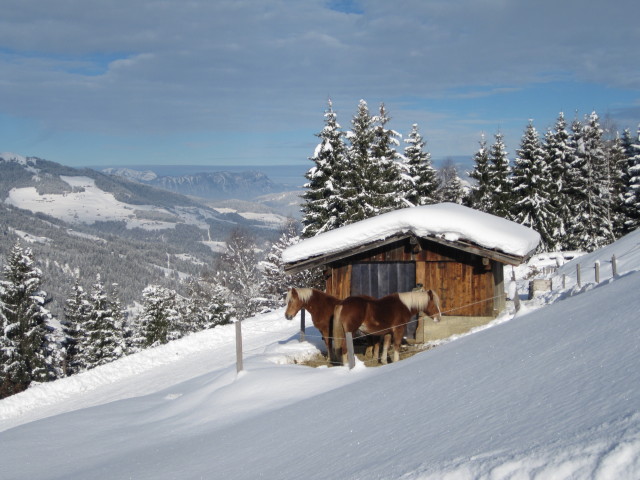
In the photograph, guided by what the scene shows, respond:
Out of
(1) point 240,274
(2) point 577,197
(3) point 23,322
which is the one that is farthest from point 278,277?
(2) point 577,197

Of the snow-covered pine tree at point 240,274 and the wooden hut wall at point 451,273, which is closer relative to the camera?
the wooden hut wall at point 451,273

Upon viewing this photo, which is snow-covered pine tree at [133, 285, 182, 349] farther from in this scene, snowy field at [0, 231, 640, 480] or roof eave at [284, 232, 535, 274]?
A: snowy field at [0, 231, 640, 480]

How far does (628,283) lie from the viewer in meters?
9.00

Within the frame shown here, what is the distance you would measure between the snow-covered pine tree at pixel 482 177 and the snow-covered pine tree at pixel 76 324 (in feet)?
112

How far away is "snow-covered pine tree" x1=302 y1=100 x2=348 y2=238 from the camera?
1281 inches

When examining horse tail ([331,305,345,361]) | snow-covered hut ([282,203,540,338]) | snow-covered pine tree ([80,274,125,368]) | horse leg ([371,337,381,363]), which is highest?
snow-covered hut ([282,203,540,338])

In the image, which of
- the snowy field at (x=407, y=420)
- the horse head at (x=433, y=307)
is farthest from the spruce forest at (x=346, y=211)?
the snowy field at (x=407, y=420)

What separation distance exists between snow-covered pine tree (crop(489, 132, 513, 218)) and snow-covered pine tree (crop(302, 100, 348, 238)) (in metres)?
18.6

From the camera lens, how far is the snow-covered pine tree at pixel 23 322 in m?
33.7

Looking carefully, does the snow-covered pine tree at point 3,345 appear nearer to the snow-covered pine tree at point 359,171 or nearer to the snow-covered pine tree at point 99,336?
the snow-covered pine tree at point 99,336

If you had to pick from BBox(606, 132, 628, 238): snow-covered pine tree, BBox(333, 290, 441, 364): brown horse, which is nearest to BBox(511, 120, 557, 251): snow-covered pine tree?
BBox(606, 132, 628, 238): snow-covered pine tree

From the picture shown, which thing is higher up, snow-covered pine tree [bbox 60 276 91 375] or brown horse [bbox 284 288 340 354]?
brown horse [bbox 284 288 340 354]

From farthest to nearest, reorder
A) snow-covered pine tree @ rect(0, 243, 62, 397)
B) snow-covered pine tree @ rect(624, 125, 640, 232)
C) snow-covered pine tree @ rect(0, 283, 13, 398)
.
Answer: snow-covered pine tree @ rect(624, 125, 640, 232)
snow-covered pine tree @ rect(0, 243, 62, 397)
snow-covered pine tree @ rect(0, 283, 13, 398)

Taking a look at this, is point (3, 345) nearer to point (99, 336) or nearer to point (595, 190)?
point (99, 336)
